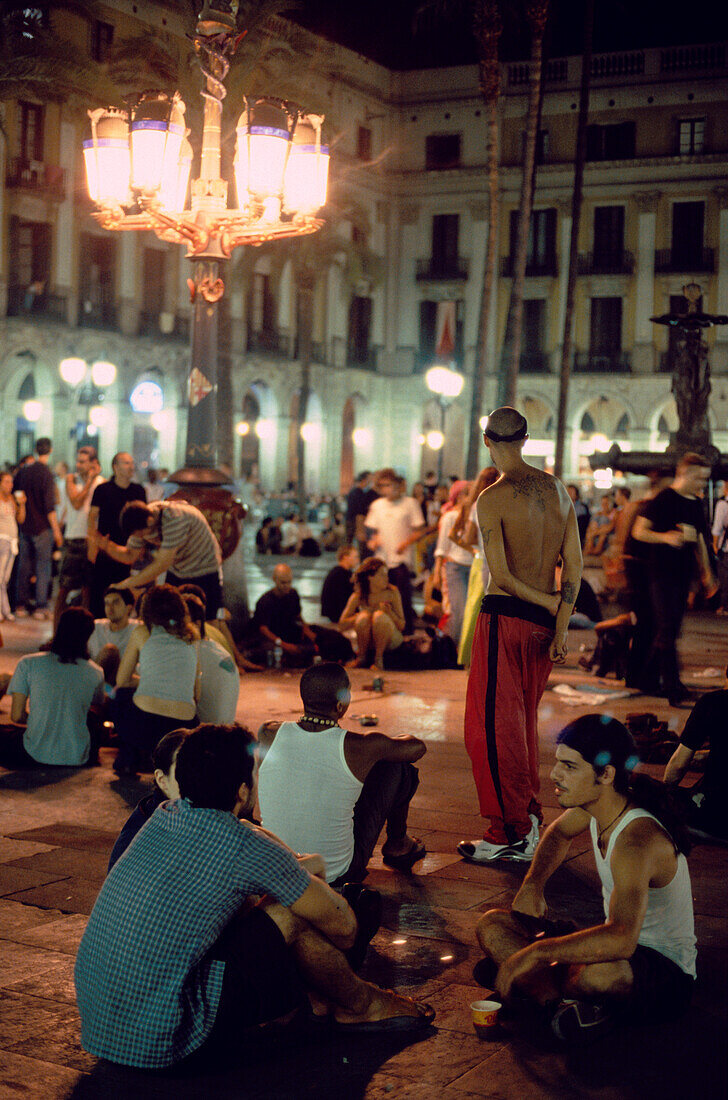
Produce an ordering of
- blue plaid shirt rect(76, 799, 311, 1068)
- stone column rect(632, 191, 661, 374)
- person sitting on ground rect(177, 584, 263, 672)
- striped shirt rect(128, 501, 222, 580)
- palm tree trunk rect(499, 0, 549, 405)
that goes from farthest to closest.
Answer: stone column rect(632, 191, 661, 374) < palm tree trunk rect(499, 0, 549, 405) < striped shirt rect(128, 501, 222, 580) < person sitting on ground rect(177, 584, 263, 672) < blue plaid shirt rect(76, 799, 311, 1068)

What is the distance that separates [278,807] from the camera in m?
4.67

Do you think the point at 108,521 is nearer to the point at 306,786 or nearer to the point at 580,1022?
the point at 306,786

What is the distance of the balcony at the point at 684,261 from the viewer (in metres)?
45.0

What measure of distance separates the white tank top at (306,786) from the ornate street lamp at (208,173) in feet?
18.1

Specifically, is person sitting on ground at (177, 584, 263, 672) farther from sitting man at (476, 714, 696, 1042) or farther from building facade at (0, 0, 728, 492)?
building facade at (0, 0, 728, 492)

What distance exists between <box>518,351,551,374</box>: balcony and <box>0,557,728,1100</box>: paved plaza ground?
4021 cm

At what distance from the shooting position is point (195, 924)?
3.55m

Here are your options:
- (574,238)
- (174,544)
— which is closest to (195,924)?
(174,544)

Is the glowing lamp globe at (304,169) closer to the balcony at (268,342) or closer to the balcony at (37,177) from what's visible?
the balcony at (37,177)

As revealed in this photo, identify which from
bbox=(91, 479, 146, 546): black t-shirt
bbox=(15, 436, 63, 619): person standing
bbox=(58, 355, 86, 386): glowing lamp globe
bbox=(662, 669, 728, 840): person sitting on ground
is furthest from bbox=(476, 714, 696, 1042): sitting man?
bbox=(58, 355, 86, 386): glowing lamp globe

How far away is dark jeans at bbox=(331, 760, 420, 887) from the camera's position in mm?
4984

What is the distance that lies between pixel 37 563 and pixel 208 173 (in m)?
6.96

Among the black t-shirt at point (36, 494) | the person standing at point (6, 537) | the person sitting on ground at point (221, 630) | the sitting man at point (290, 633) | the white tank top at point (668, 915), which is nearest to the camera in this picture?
the white tank top at point (668, 915)

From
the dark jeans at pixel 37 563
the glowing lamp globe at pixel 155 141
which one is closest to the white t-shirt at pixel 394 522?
the dark jeans at pixel 37 563
